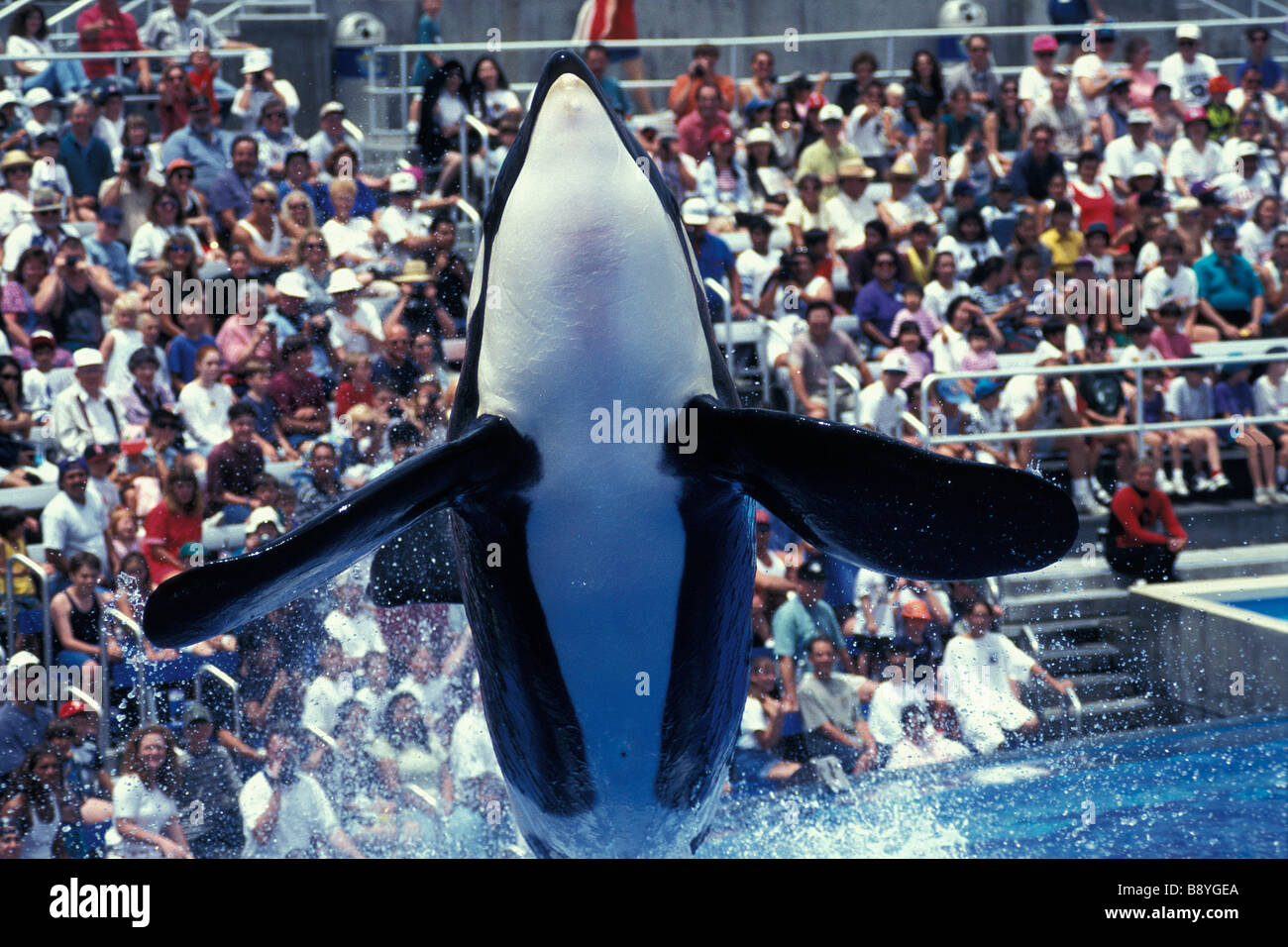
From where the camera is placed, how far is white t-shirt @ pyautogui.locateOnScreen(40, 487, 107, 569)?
37.3 feet

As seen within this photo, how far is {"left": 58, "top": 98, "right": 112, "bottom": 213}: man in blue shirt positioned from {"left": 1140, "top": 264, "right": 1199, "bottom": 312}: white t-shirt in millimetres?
9619

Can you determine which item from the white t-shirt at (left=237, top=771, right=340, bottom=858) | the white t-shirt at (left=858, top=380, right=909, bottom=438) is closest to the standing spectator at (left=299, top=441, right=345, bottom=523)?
the white t-shirt at (left=237, top=771, right=340, bottom=858)

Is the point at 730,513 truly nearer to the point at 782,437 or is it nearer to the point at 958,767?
the point at 782,437

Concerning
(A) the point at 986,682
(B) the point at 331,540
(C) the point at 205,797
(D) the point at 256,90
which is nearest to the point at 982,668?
(A) the point at 986,682

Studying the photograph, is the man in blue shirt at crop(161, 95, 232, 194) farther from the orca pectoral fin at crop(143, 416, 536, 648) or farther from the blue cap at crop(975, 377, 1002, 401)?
the orca pectoral fin at crop(143, 416, 536, 648)

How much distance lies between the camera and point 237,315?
13289mm

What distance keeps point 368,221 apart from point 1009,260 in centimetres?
593

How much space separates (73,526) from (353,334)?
2.81 metres

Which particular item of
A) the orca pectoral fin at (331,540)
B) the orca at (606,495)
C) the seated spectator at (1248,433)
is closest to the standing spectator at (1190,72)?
the seated spectator at (1248,433)

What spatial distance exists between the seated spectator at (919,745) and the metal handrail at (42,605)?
551 cm

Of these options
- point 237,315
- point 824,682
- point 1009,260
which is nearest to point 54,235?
point 237,315

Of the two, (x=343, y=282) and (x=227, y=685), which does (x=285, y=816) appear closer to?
(x=227, y=685)

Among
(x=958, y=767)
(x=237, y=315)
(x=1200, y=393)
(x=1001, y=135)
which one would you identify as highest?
(x=1001, y=135)

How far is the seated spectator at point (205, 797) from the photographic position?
1008 cm
